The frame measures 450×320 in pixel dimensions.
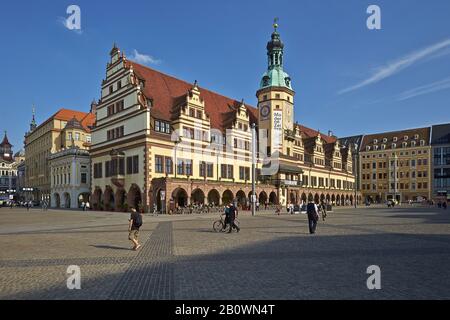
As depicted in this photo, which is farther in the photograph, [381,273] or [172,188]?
[172,188]

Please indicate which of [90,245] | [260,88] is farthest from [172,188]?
[260,88]

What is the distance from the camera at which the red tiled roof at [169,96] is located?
45866 millimetres

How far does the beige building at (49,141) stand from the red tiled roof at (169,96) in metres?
31.4

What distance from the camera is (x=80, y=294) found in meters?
7.46

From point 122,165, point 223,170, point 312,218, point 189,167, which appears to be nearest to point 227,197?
point 223,170

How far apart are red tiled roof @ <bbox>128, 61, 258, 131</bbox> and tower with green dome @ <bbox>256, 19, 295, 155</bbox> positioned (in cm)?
707

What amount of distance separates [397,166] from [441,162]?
36.6 feet

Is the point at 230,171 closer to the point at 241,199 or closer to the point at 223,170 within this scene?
the point at 223,170

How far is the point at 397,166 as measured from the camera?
106 metres

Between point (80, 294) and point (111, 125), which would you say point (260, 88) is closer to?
point (111, 125)

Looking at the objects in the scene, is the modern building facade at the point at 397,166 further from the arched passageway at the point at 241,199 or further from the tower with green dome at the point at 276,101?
the arched passageway at the point at 241,199

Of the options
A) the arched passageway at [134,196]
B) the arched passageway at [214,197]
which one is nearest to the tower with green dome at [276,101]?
the arched passageway at [214,197]

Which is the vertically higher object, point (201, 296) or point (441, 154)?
point (441, 154)
